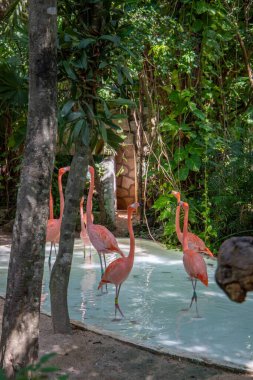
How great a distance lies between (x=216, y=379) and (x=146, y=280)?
3.01m

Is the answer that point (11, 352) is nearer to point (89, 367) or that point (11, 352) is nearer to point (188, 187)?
point (89, 367)

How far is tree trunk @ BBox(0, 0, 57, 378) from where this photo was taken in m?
3.51

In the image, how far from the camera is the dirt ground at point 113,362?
157 inches

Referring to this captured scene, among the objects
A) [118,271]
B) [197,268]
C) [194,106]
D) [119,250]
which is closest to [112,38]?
[118,271]

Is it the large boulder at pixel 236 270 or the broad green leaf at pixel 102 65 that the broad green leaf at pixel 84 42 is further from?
the large boulder at pixel 236 270

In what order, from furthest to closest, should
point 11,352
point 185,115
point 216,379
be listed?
point 185,115, point 216,379, point 11,352

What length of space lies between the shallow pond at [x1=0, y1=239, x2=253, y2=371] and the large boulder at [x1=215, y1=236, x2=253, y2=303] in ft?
8.58

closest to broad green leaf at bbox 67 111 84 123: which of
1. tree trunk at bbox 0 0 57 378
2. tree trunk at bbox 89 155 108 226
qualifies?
tree trunk at bbox 0 0 57 378

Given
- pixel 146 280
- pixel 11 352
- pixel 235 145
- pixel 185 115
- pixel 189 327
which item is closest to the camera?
pixel 11 352

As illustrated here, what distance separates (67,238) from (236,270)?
10.4ft

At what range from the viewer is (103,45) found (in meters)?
4.53

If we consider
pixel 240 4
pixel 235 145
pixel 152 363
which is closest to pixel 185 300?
pixel 152 363

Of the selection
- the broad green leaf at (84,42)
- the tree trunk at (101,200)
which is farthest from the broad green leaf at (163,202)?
the broad green leaf at (84,42)

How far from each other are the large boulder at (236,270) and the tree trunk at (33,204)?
79.9 inches
